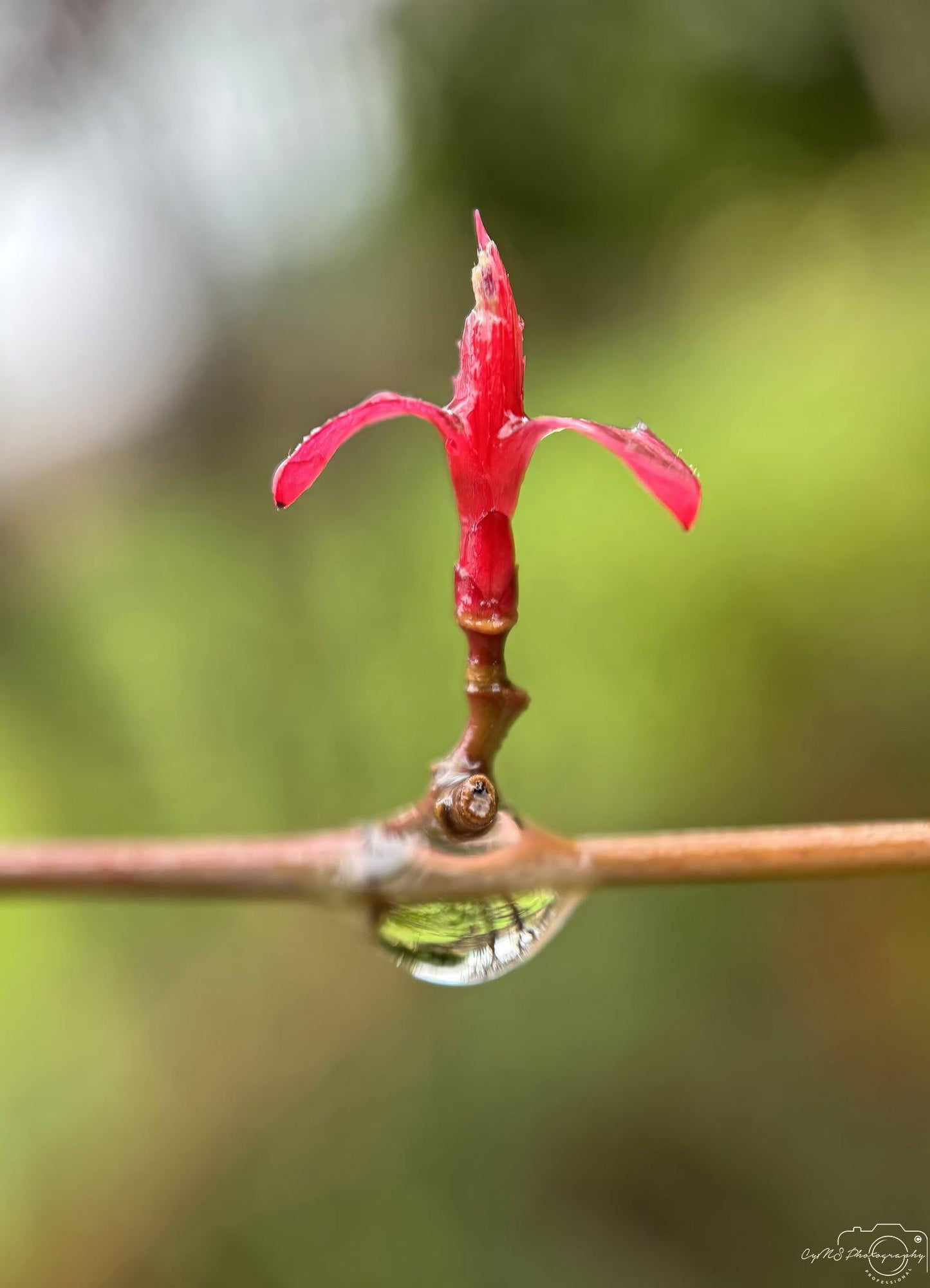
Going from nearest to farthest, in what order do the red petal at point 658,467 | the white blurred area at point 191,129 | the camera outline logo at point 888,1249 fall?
1. the red petal at point 658,467
2. the camera outline logo at point 888,1249
3. the white blurred area at point 191,129

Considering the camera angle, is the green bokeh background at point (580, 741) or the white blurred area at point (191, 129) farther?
the white blurred area at point (191, 129)

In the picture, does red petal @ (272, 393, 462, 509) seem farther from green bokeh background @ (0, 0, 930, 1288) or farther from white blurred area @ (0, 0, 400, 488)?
white blurred area @ (0, 0, 400, 488)

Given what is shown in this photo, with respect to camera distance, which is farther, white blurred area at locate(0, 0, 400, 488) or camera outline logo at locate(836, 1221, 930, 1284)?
white blurred area at locate(0, 0, 400, 488)

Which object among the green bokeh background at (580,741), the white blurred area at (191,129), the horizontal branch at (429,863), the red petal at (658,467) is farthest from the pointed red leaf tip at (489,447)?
the white blurred area at (191,129)

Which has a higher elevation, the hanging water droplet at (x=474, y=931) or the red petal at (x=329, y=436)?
the red petal at (x=329, y=436)

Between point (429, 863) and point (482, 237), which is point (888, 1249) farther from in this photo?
point (482, 237)

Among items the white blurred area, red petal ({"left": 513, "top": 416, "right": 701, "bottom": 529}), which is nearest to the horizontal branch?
red petal ({"left": 513, "top": 416, "right": 701, "bottom": 529})

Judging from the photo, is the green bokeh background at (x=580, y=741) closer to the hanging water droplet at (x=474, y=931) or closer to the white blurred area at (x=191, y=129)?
the white blurred area at (x=191, y=129)
